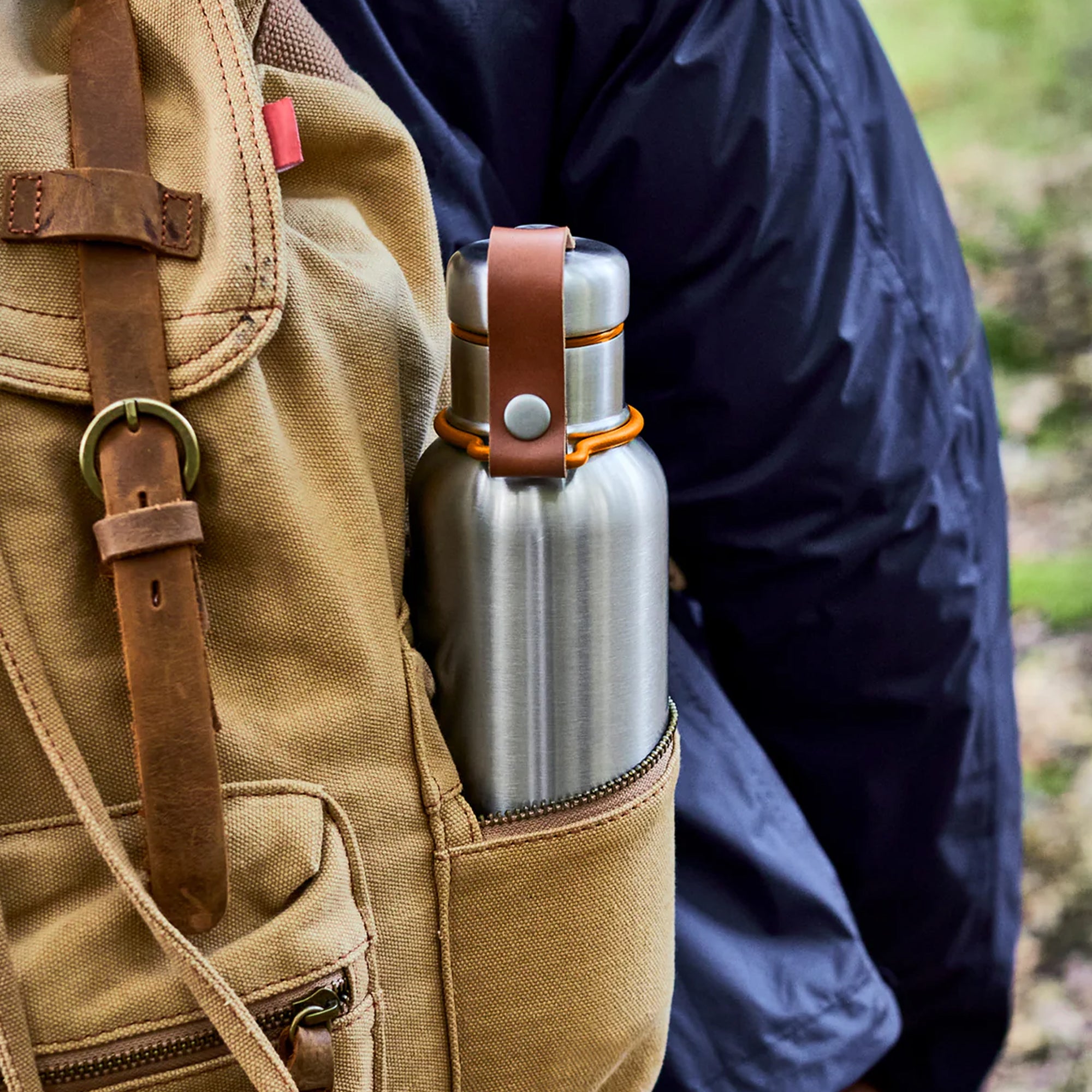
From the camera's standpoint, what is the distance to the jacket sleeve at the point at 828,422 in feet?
2.63

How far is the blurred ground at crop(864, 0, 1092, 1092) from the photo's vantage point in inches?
92.4

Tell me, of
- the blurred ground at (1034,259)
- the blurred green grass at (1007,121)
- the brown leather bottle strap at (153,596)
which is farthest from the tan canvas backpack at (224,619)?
the blurred green grass at (1007,121)

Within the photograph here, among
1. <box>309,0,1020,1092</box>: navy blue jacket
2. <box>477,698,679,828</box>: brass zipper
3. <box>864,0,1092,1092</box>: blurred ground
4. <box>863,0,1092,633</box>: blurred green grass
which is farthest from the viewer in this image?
<box>863,0,1092,633</box>: blurred green grass

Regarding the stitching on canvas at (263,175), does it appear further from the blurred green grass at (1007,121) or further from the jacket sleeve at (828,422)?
the blurred green grass at (1007,121)

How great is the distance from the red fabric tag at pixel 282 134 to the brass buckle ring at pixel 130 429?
13 centimetres

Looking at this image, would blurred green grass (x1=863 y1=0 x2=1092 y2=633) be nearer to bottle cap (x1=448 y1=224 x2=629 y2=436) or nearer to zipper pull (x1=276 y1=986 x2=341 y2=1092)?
bottle cap (x1=448 y1=224 x2=629 y2=436)

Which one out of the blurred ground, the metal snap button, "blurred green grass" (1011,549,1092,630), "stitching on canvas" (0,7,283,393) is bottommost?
"blurred green grass" (1011,549,1092,630)

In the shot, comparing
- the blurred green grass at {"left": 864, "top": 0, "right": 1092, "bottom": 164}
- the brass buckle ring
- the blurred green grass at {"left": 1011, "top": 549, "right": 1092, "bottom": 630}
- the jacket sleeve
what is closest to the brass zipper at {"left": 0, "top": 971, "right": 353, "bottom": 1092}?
the brass buckle ring

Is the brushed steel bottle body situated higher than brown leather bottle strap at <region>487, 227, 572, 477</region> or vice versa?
brown leather bottle strap at <region>487, 227, 572, 477</region>

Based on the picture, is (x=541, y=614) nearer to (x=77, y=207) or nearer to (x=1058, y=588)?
(x=77, y=207)

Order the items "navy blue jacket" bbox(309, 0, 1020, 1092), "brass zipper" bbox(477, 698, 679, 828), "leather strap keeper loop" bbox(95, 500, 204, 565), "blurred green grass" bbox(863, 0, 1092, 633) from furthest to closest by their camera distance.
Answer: "blurred green grass" bbox(863, 0, 1092, 633)
"navy blue jacket" bbox(309, 0, 1020, 1092)
"brass zipper" bbox(477, 698, 679, 828)
"leather strap keeper loop" bbox(95, 500, 204, 565)

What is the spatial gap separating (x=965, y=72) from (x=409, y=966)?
8.40 feet

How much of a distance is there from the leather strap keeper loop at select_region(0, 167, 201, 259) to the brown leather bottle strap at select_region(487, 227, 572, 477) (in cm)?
14

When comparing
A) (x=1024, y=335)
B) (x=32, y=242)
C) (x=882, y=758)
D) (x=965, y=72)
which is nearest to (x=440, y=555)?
(x=32, y=242)
